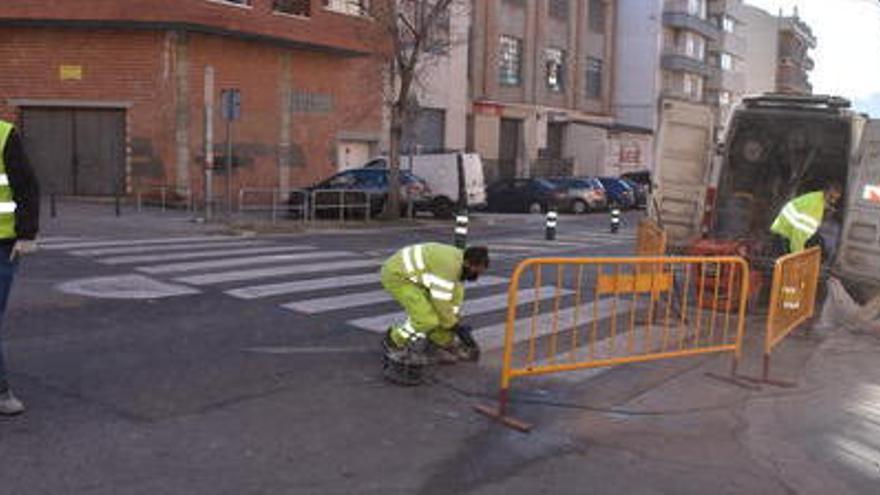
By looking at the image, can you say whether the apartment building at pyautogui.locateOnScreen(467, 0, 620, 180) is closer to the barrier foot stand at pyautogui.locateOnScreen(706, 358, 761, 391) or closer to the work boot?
the barrier foot stand at pyautogui.locateOnScreen(706, 358, 761, 391)

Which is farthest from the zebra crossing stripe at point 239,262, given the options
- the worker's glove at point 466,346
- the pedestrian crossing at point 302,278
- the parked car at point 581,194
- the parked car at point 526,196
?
the parked car at point 581,194

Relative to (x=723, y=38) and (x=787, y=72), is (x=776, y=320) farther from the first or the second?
(x=787, y=72)

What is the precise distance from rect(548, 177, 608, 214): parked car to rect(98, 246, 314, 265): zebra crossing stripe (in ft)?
72.6

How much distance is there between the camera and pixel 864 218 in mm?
12383

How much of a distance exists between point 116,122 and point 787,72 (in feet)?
297

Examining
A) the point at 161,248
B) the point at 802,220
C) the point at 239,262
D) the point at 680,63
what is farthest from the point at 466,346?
the point at 680,63

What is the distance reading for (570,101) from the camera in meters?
58.9

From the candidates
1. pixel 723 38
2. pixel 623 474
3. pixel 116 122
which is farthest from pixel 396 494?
pixel 723 38

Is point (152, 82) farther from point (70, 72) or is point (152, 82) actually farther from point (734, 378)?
point (734, 378)

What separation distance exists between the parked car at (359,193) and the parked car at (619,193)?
45.5 ft

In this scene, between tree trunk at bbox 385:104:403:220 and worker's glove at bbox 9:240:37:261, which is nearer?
worker's glove at bbox 9:240:37:261

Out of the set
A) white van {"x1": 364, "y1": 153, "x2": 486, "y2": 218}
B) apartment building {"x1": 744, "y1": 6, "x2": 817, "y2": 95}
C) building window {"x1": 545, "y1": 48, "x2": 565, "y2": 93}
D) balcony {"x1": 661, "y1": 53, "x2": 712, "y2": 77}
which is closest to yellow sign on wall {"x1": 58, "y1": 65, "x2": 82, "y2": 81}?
white van {"x1": 364, "y1": 153, "x2": 486, "y2": 218}

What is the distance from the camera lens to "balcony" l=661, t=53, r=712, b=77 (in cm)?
6906

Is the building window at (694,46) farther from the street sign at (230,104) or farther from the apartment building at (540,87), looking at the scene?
the street sign at (230,104)
